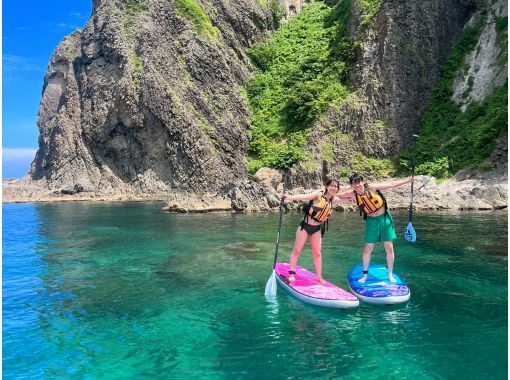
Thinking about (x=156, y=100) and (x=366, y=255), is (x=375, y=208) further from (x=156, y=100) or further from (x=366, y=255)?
(x=156, y=100)

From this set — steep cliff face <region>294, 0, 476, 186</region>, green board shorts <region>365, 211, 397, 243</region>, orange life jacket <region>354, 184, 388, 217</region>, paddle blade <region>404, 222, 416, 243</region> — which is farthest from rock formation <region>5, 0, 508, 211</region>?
orange life jacket <region>354, 184, 388, 217</region>

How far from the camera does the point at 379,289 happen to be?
10.3 m

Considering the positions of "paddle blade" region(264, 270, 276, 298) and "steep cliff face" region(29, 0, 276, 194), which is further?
"steep cliff face" region(29, 0, 276, 194)

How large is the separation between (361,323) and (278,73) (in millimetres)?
46036

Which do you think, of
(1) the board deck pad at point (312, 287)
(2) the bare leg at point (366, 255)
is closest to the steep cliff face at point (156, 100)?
(1) the board deck pad at point (312, 287)

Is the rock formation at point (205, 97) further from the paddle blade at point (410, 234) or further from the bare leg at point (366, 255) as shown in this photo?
the bare leg at point (366, 255)

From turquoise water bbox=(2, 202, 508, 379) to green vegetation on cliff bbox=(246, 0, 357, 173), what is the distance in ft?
80.5

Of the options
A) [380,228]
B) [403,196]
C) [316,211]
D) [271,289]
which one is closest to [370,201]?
[380,228]

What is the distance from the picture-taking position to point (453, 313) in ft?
31.4

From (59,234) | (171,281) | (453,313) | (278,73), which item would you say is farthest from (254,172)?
(453,313)

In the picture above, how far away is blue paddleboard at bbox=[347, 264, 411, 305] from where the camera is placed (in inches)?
394

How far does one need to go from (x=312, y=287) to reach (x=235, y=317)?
2.15 meters

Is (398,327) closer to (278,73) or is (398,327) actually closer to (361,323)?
(361,323)

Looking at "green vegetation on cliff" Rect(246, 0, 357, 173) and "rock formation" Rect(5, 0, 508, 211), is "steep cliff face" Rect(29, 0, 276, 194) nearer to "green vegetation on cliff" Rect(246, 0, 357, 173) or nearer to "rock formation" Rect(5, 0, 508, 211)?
"rock formation" Rect(5, 0, 508, 211)
